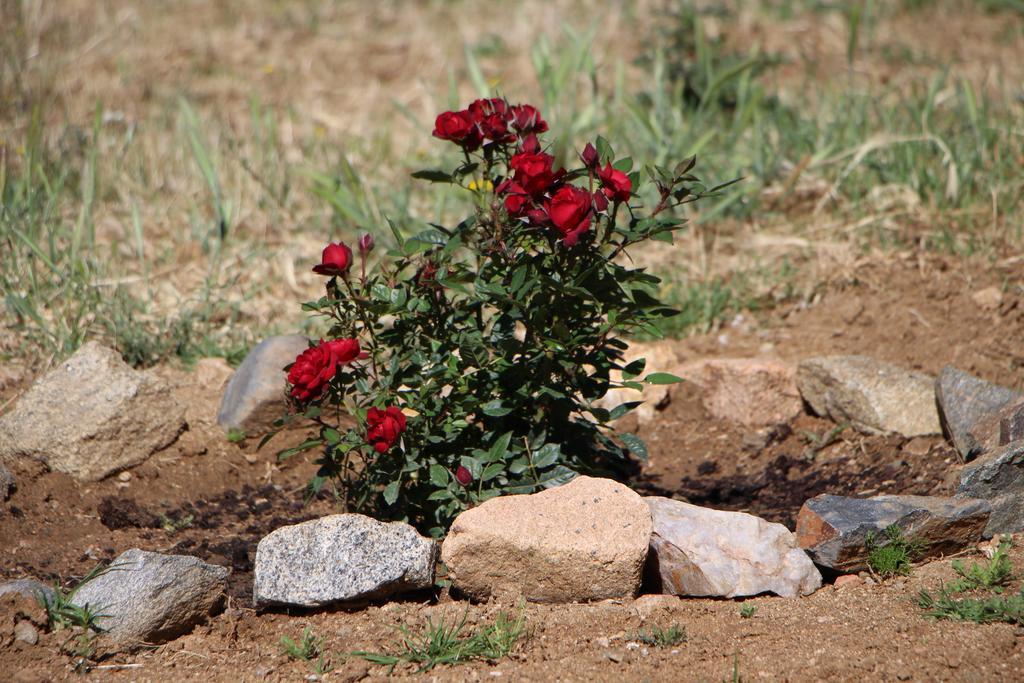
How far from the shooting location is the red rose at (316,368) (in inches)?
92.1

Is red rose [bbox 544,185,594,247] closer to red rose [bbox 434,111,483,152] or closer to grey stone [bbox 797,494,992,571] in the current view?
red rose [bbox 434,111,483,152]

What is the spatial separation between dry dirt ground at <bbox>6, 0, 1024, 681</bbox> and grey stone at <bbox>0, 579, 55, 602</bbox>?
0.13 metres

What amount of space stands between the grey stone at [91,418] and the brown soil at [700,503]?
0.20 ft

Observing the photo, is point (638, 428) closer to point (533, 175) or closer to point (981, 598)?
point (981, 598)

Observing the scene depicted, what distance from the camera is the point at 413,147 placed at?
5.50 metres

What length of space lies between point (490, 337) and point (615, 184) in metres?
0.59

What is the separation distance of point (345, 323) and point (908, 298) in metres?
2.41

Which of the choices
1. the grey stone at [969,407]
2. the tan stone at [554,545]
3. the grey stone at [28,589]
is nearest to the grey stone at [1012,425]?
the grey stone at [969,407]

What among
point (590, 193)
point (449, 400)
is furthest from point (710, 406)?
point (590, 193)

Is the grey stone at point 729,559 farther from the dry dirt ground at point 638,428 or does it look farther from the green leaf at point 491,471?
the green leaf at point 491,471

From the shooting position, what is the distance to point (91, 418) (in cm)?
319

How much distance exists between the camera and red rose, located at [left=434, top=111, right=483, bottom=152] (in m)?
2.40

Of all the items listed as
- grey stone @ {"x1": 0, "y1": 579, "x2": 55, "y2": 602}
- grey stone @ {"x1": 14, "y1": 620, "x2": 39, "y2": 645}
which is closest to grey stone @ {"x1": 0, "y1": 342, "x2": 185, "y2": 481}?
grey stone @ {"x1": 0, "y1": 579, "x2": 55, "y2": 602}

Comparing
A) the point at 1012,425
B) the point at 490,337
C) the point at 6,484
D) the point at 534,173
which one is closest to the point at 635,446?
the point at 490,337
